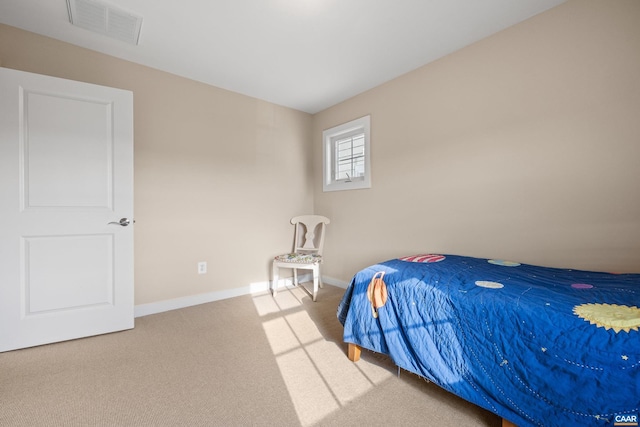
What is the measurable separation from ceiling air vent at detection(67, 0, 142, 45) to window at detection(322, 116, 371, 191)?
2182 mm

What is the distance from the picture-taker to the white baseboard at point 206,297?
2.60 meters

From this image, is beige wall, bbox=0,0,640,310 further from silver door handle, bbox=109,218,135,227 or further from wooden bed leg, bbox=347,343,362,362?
wooden bed leg, bbox=347,343,362,362

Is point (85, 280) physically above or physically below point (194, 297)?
above

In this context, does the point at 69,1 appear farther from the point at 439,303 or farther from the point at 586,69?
the point at 586,69

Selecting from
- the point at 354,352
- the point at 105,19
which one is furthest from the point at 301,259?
the point at 105,19

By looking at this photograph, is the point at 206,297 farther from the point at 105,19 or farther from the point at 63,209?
the point at 105,19

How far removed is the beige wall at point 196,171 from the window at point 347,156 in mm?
437

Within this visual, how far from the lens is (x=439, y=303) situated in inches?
55.3

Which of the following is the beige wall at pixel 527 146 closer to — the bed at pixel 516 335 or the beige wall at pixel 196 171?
the bed at pixel 516 335

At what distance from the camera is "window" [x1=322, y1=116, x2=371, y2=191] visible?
3.12 m

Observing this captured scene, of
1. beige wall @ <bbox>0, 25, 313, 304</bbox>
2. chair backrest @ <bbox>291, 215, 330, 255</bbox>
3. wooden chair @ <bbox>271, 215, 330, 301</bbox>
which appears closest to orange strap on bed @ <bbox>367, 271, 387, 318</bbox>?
wooden chair @ <bbox>271, 215, 330, 301</bbox>

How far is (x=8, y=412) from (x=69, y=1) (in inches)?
94.8

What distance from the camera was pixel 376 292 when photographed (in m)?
1.69

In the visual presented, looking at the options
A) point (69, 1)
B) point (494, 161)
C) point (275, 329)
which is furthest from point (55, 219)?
point (494, 161)
